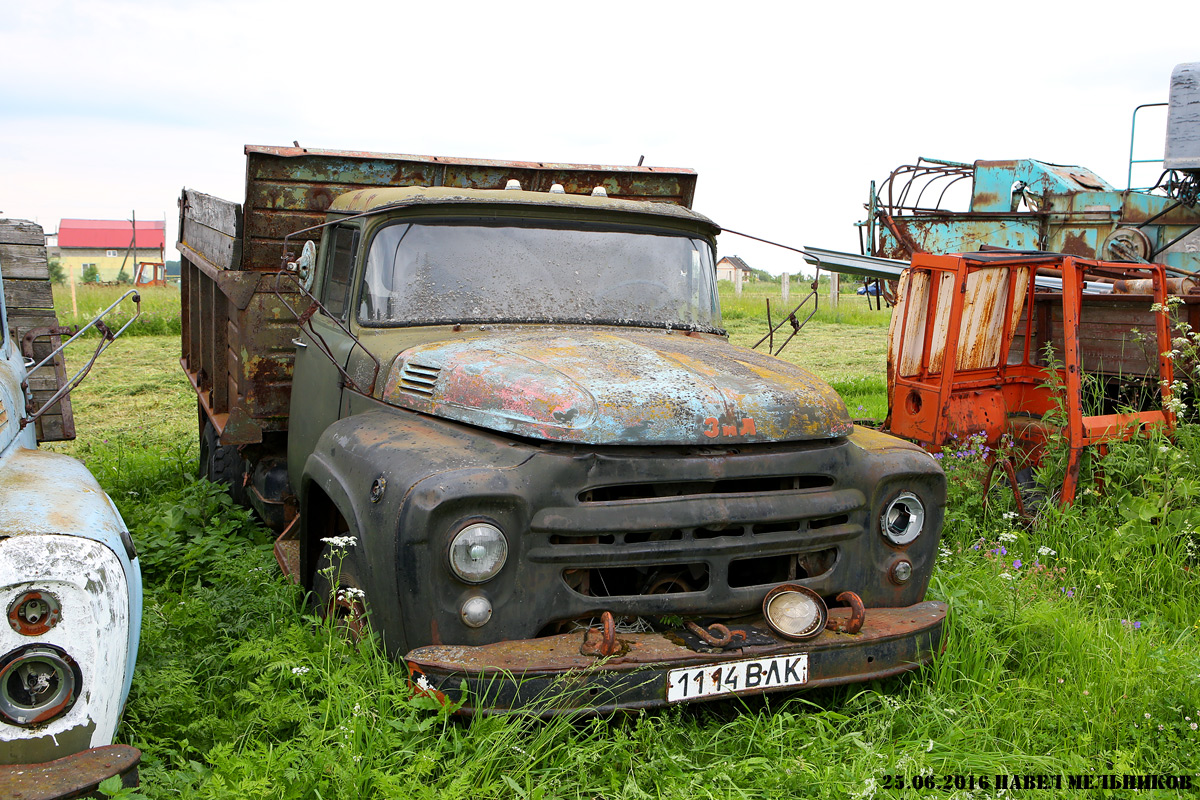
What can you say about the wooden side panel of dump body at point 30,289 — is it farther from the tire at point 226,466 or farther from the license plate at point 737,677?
the license plate at point 737,677

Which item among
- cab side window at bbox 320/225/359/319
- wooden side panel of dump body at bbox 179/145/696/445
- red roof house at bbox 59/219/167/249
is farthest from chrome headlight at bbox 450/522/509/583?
red roof house at bbox 59/219/167/249

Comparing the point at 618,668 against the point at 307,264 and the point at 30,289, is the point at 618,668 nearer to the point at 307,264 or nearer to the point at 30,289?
the point at 307,264

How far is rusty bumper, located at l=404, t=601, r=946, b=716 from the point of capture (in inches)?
110

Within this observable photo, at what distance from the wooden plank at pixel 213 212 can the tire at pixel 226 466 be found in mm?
1326

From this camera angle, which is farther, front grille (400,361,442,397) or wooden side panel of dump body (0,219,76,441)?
wooden side panel of dump body (0,219,76,441)

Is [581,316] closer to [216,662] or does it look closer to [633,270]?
[633,270]

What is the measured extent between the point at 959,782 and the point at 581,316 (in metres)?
2.37

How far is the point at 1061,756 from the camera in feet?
10.7

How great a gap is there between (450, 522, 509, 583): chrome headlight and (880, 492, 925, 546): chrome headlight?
1523mm

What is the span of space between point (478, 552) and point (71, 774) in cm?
119

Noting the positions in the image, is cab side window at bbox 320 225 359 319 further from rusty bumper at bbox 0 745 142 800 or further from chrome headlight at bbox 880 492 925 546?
chrome headlight at bbox 880 492 925 546

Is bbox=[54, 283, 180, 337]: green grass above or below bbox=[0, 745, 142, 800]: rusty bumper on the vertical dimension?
above

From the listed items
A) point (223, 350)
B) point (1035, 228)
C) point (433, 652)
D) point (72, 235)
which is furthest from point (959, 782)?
point (72, 235)

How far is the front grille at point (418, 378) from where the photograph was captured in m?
3.56
